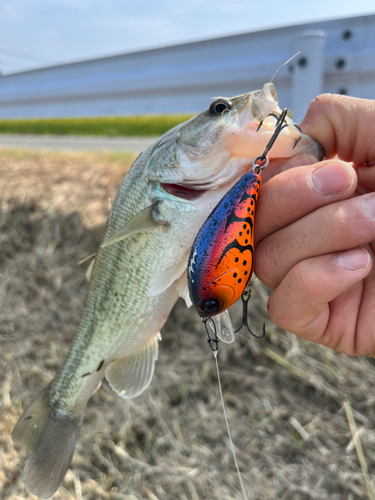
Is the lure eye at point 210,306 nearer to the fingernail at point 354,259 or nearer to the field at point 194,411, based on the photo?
the fingernail at point 354,259

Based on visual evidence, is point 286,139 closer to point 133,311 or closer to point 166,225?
point 166,225

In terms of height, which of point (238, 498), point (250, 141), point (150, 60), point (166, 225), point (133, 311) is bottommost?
point (238, 498)

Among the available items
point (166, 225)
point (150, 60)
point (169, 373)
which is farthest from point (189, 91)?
point (169, 373)

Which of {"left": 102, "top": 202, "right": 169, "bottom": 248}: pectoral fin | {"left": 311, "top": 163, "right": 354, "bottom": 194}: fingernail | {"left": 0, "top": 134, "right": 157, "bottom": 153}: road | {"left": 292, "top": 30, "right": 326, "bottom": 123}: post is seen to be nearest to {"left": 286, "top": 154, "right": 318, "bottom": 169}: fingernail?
{"left": 311, "top": 163, "right": 354, "bottom": 194}: fingernail

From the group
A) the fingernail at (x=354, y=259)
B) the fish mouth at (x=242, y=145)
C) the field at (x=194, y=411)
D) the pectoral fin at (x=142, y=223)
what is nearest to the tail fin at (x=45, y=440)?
the field at (x=194, y=411)

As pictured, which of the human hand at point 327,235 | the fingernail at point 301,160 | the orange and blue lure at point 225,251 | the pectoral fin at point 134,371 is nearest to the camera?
the orange and blue lure at point 225,251

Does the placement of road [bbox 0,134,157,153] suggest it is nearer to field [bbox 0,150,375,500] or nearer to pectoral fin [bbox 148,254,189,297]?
field [bbox 0,150,375,500]
